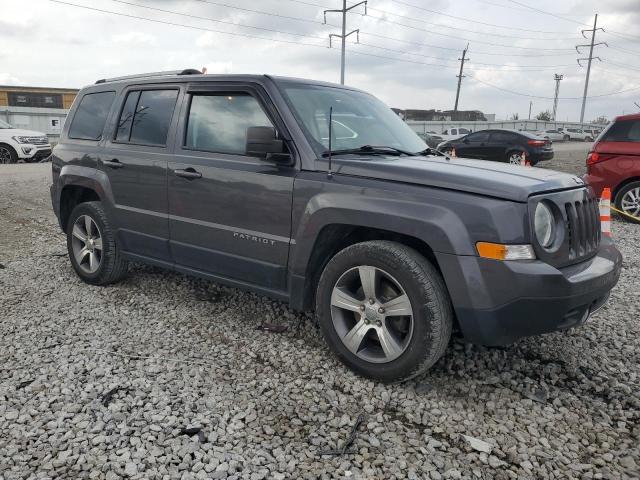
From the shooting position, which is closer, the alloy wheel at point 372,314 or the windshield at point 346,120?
the alloy wheel at point 372,314

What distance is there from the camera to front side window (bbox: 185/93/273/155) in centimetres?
370

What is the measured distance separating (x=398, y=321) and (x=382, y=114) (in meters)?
1.92

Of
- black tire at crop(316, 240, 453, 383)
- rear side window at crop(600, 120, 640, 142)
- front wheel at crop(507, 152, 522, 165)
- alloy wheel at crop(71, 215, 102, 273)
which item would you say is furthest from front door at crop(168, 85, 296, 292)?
front wheel at crop(507, 152, 522, 165)

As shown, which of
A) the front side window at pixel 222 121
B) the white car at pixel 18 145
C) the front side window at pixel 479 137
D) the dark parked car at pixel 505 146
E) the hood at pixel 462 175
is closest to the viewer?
the hood at pixel 462 175

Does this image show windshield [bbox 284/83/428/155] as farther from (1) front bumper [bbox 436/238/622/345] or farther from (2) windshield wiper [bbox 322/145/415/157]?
(1) front bumper [bbox 436/238/622/345]

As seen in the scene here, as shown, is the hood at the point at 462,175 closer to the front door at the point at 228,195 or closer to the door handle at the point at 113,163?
the front door at the point at 228,195

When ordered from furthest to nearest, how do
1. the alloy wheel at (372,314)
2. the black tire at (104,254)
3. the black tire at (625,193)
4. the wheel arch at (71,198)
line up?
the black tire at (625,193)
the wheel arch at (71,198)
the black tire at (104,254)
the alloy wheel at (372,314)

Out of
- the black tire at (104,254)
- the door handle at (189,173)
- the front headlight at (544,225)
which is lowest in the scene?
the black tire at (104,254)

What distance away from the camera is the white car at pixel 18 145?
16734 millimetres

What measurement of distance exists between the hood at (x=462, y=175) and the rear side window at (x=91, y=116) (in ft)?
8.49

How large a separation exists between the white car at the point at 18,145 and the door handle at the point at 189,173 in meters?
15.7

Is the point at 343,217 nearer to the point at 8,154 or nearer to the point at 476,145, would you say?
the point at 476,145

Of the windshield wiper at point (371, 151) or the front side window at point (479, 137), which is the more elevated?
the front side window at point (479, 137)

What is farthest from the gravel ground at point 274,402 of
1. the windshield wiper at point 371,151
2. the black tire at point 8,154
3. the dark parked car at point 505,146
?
the black tire at point 8,154
